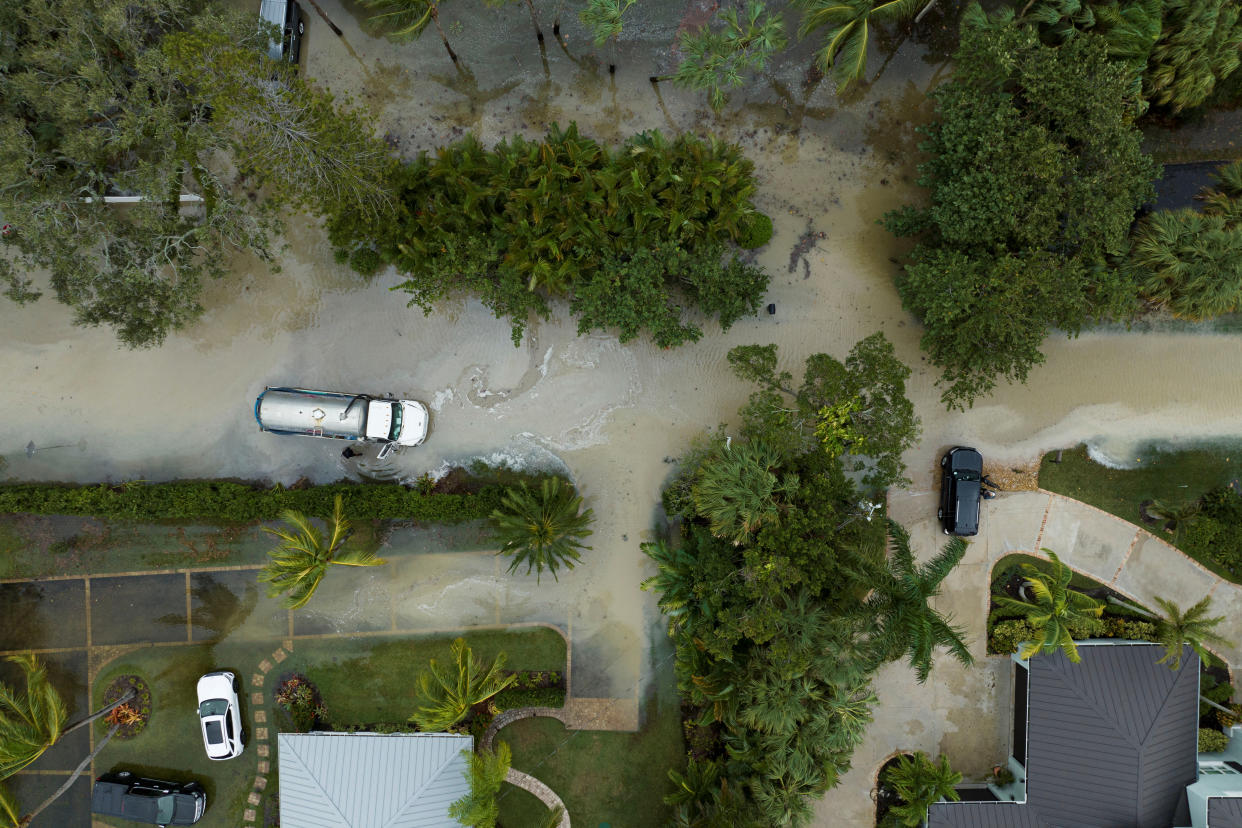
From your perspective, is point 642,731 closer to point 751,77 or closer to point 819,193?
point 819,193

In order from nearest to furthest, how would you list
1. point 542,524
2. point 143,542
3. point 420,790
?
point 542,524
point 420,790
point 143,542

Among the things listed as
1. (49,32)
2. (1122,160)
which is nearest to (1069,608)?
(1122,160)

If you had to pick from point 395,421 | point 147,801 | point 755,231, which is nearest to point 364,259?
point 395,421

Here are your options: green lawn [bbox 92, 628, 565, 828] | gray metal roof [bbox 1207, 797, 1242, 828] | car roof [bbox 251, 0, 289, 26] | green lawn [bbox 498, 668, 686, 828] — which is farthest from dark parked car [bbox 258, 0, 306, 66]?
gray metal roof [bbox 1207, 797, 1242, 828]

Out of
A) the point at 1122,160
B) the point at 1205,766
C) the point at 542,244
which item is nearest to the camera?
the point at 1122,160

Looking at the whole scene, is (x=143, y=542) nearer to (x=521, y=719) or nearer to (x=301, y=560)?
(x=301, y=560)

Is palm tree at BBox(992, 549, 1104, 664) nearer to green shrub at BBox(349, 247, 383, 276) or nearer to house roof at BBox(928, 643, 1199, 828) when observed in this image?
house roof at BBox(928, 643, 1199, 828)

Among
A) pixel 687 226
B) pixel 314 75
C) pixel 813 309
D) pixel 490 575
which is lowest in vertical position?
pixel 490 575
